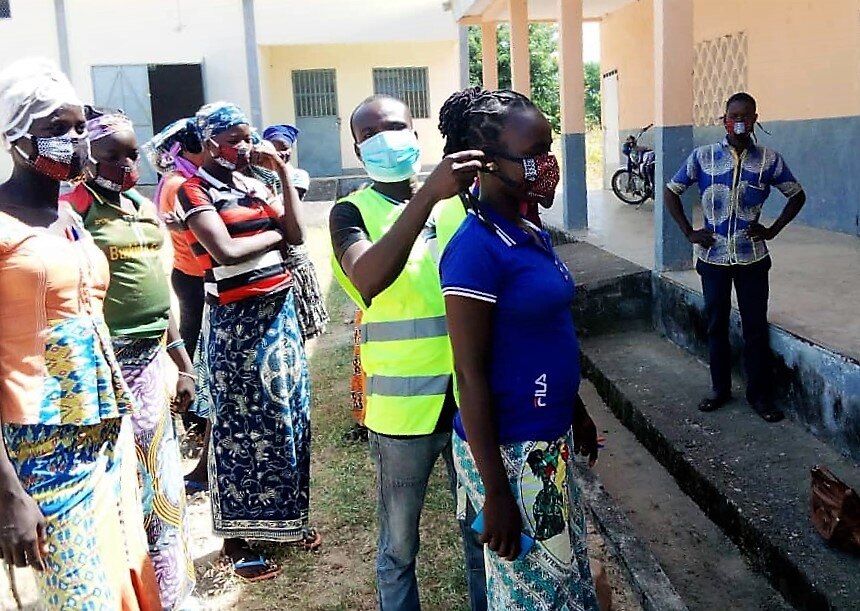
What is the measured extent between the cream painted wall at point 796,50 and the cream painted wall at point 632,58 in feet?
6.27

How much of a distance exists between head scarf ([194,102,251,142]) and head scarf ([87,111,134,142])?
1.57 feet

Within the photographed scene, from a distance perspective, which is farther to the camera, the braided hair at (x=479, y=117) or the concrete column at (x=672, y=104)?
the concrete column at (x=672, y=104)

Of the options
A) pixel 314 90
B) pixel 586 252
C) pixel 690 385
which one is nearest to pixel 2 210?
pixel 690 385

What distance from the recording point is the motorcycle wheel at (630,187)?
38.5 ft

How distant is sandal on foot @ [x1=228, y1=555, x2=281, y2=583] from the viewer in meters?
3.54

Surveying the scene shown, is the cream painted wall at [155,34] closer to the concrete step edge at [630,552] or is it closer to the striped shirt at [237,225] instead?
the striped shirt at [237,225]

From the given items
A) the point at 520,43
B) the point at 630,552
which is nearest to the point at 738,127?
the point at 630,552

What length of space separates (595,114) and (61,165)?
1214 inches

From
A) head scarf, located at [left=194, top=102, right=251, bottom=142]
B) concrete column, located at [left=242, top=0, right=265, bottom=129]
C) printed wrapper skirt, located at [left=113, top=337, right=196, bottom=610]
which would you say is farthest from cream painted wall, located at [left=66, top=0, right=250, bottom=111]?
printed wrapper skirt, located at [left=113, top=337, right=196, bottom=610]

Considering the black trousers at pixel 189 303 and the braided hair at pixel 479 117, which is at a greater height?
the braided hair at pixel 479 117

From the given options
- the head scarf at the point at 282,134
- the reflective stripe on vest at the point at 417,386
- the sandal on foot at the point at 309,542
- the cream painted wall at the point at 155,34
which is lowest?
the sandal on foot at the point at 309,542

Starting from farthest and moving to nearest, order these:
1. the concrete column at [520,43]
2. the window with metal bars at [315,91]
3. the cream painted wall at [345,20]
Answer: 1. the window with metal bars at [315,91]
2. the cream painted wall at [345,20]
3. the concrete column at [520,43]

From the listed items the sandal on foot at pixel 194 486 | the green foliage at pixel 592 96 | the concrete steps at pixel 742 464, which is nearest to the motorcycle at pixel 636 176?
the concrete steps at pixel 742 464

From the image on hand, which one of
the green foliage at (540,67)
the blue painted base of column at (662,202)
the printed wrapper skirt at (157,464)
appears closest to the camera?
the printed wrapper skirt at (157,464)
